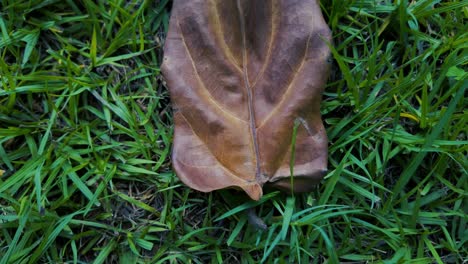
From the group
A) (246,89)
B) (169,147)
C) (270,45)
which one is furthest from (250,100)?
(169,147)

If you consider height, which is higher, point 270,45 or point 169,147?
point 270,45

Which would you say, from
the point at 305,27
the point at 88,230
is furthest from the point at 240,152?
the point at 88,230

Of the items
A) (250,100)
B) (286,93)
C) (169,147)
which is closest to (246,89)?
(250,100)

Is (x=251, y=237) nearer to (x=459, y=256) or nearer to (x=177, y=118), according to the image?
(x=177, y=118)

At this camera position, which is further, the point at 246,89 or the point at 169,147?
the point at 169,147

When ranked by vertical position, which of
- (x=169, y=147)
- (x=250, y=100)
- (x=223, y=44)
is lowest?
(x=169, y=147)

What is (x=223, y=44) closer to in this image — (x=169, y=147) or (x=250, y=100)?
(x=250, y=100)
